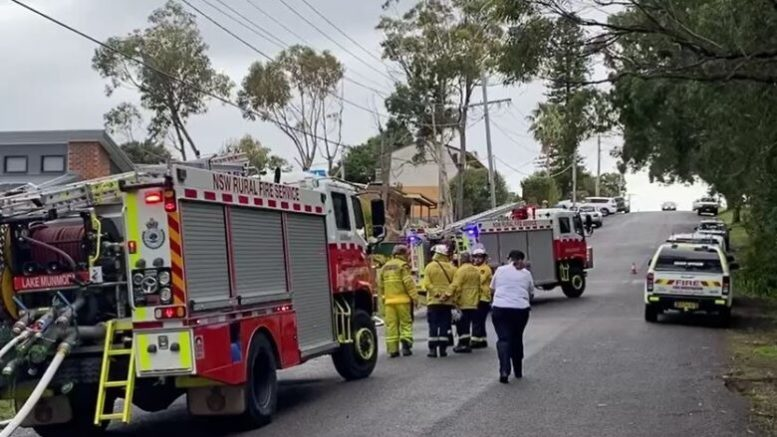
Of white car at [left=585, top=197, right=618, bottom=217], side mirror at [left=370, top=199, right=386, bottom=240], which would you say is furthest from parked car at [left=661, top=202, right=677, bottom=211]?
side mirror at [left=370, top=199, right=386, bottom=240]

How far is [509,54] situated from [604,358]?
702 cm

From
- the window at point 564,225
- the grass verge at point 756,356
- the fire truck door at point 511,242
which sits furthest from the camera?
the window at point 564,225

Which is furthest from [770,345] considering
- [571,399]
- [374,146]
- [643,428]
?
[374,146]

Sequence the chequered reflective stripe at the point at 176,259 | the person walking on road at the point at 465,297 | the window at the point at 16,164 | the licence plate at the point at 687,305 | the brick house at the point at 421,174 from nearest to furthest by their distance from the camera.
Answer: the chequered reflective stripe at the point at 176,259, the person walking on road at the point at 465,297, the licence plate at the point at 687,305, the window at the point at 16,164, the brick house at the point at 421,174

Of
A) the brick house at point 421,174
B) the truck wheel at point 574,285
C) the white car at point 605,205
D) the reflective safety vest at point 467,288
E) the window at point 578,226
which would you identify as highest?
the brick house at point 421,174

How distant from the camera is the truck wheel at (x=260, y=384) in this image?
10508mm

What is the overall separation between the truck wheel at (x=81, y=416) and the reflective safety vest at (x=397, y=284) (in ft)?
20.8

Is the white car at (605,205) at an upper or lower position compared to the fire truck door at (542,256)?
upper

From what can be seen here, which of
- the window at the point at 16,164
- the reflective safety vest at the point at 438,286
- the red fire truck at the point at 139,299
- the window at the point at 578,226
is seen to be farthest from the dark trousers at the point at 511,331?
the window at the point at 16,164

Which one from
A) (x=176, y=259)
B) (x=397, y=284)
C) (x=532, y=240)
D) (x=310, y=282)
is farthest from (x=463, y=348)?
(x=532, y=240)

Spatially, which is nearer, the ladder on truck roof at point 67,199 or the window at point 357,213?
the ladder on truck roof at point 67,199

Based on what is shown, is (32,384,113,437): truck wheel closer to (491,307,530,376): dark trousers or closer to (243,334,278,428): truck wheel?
(243,334,278,428): truck wheel

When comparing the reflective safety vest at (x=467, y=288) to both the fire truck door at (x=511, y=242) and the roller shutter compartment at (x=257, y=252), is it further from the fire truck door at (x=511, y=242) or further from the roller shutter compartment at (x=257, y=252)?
the fire truck door at (x=511, y=242)

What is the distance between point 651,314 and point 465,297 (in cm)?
734
